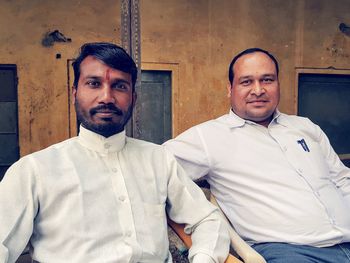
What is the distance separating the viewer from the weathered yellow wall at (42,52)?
5379mm

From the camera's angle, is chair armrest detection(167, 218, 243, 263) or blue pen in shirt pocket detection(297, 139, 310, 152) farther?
blue pen in shirt pocket detection(297, 139, 310, 152)

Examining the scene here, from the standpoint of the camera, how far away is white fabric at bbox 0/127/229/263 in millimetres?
1509

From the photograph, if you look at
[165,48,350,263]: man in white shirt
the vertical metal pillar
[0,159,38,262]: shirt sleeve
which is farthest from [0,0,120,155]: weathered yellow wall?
[0,159,38,262]: shirt sleeve

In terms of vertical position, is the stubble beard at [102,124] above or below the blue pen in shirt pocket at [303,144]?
above

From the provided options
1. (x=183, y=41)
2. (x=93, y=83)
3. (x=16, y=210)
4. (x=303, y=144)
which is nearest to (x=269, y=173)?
(x=303, y=144)

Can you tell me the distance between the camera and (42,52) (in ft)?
18.0

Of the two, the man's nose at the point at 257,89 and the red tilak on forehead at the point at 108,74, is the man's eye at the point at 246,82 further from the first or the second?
the red tilak on forehead at the point at 108,74

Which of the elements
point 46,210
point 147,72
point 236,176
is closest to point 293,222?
point 236,176

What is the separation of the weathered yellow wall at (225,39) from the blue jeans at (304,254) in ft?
13.7

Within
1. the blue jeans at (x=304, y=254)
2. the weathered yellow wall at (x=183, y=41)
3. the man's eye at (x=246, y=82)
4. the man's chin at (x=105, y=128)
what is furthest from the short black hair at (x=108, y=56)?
the weathered yellow wall at (x=183, y=41)

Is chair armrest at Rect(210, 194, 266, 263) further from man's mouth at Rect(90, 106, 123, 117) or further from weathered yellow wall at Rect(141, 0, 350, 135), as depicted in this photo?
weathered yellow wall at Rect(141, 0, 350, 135)

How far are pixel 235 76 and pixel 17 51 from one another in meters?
4.11

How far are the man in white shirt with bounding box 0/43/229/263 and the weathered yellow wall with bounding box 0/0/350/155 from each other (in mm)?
3984

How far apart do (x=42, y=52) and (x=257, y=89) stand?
13.6 feet
